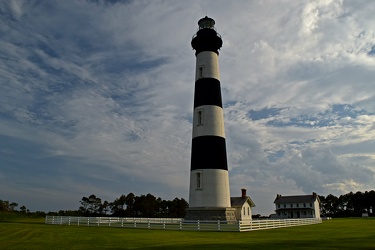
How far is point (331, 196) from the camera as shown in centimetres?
9806

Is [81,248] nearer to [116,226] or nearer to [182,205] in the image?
[116,226]

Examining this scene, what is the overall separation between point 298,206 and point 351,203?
39224mm

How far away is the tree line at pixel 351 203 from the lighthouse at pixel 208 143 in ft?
232

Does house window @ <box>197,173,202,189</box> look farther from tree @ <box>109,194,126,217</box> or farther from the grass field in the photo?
tree @ <box>109,194,126,217</box>

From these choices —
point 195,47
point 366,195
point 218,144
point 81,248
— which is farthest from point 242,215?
point 366,195

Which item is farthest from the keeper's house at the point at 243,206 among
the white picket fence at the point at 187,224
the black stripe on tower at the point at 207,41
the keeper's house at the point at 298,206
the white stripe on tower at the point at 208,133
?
the black stripe on tower at the point at 207,41

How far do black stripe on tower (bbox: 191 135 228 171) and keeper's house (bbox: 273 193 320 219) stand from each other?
43057 millimetres

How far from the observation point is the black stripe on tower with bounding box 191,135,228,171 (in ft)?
90.1

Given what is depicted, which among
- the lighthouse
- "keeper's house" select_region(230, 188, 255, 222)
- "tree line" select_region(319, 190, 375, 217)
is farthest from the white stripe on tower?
"tree line" select_region(319, 190, 375, 217)

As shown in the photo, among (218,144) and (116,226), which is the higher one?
(218,144)

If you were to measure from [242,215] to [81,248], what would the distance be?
3522 centimetres

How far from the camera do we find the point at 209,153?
2764 cm

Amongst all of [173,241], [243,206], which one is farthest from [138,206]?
[173,241]

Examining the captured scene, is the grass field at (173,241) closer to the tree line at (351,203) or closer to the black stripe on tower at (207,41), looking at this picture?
the black stripe on tower at (207,41)
